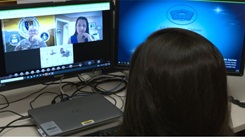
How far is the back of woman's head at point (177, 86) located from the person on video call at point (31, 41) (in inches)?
22.7

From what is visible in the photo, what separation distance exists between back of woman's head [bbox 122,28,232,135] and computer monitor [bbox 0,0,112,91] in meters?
0.57

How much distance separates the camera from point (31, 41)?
1307mm

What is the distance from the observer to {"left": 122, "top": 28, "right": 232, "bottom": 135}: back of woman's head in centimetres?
78

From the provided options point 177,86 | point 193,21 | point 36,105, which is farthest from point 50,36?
point 177,86

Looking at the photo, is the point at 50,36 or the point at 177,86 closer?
the point at 177,86

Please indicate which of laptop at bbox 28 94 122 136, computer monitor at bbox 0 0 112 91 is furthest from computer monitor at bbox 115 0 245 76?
laptop at bbox 28 94 122 136

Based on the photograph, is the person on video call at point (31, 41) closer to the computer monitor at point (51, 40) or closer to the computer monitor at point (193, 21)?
the computer monitor at point (51, 40)

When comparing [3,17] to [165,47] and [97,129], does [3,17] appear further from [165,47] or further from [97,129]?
[165,47]

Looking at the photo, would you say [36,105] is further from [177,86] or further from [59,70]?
[177,86]

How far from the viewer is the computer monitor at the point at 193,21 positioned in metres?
1.40

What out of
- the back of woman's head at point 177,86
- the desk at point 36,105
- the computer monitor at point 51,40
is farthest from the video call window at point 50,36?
the back of woman's head at point 177,86

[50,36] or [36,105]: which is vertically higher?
[50,36]

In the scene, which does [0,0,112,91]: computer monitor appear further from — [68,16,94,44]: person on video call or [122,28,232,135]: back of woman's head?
[122,28,232,135]: back of woman's head

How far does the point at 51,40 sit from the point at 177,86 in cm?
71
